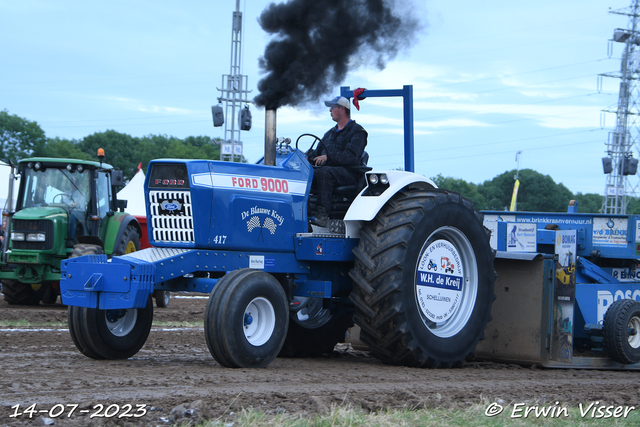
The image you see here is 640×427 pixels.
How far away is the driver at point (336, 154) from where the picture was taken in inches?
284

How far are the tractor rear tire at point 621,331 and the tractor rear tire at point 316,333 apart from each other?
102 inches

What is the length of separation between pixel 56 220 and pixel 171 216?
752 centimetres

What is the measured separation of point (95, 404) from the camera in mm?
4297

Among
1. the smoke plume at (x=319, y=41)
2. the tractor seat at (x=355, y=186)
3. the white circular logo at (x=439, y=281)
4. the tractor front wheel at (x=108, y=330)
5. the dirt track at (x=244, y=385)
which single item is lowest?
the dirt track at (x=244, y=385)

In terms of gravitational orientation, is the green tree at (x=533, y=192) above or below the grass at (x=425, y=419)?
above

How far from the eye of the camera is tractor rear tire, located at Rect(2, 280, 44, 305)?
14.1 m

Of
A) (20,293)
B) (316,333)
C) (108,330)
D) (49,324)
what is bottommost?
(49,324)

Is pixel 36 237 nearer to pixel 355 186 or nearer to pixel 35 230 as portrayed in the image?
pixel 35 230

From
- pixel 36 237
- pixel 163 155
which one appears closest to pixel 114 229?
pixel 36 237

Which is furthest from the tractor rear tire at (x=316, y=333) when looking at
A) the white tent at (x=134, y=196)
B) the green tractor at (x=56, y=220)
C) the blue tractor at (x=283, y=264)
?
the white tent at (x=134, y=196)

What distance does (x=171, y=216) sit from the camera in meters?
6.55

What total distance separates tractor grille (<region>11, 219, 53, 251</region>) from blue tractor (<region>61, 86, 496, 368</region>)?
707 cm

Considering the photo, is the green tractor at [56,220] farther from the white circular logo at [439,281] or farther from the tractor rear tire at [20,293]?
the white circular logo at [439,281]

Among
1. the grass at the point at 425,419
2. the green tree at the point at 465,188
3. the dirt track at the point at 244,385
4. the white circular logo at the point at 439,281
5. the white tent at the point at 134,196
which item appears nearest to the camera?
the grass at the point at 425,419
